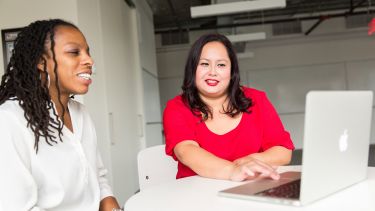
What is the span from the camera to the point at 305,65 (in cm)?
959

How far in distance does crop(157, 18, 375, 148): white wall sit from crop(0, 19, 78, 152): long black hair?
840cm

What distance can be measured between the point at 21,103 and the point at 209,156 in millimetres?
751

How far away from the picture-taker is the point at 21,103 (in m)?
1.26

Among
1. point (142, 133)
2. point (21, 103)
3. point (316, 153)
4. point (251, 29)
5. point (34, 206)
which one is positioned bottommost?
point (142, 133)

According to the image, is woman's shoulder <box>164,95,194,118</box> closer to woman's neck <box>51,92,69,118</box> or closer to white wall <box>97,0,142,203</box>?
woman's neck <box>51,92,69,118</box>

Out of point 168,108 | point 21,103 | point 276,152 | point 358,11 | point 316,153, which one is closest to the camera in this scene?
point 316,153

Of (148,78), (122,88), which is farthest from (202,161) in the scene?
(148,78)

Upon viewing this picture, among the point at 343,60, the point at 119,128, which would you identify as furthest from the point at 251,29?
the point at 119,128

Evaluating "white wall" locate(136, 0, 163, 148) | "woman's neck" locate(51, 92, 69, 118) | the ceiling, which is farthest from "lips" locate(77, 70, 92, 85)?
the ceiling

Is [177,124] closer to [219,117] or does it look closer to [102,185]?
[219,117]

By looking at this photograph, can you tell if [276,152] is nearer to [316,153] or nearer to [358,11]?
[316,153]

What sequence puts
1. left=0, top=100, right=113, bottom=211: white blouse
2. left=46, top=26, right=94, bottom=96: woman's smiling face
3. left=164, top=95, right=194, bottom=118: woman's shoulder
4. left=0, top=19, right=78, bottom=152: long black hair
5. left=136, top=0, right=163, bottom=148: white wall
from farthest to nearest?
left=136, top=0, right=163, bottom=148: white wall
left=164, top=95, right=194, bottom=118: woman's shoulder
left=46, top=26, right=94, bottom=96: woman's smiling face
left=0, top=19, right=78, bottom=152: long black hair
left=0, top=100, right=113, bottom=211: white blouse

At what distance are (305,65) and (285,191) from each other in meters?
9.11

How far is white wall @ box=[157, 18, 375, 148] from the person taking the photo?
9.51 metres
